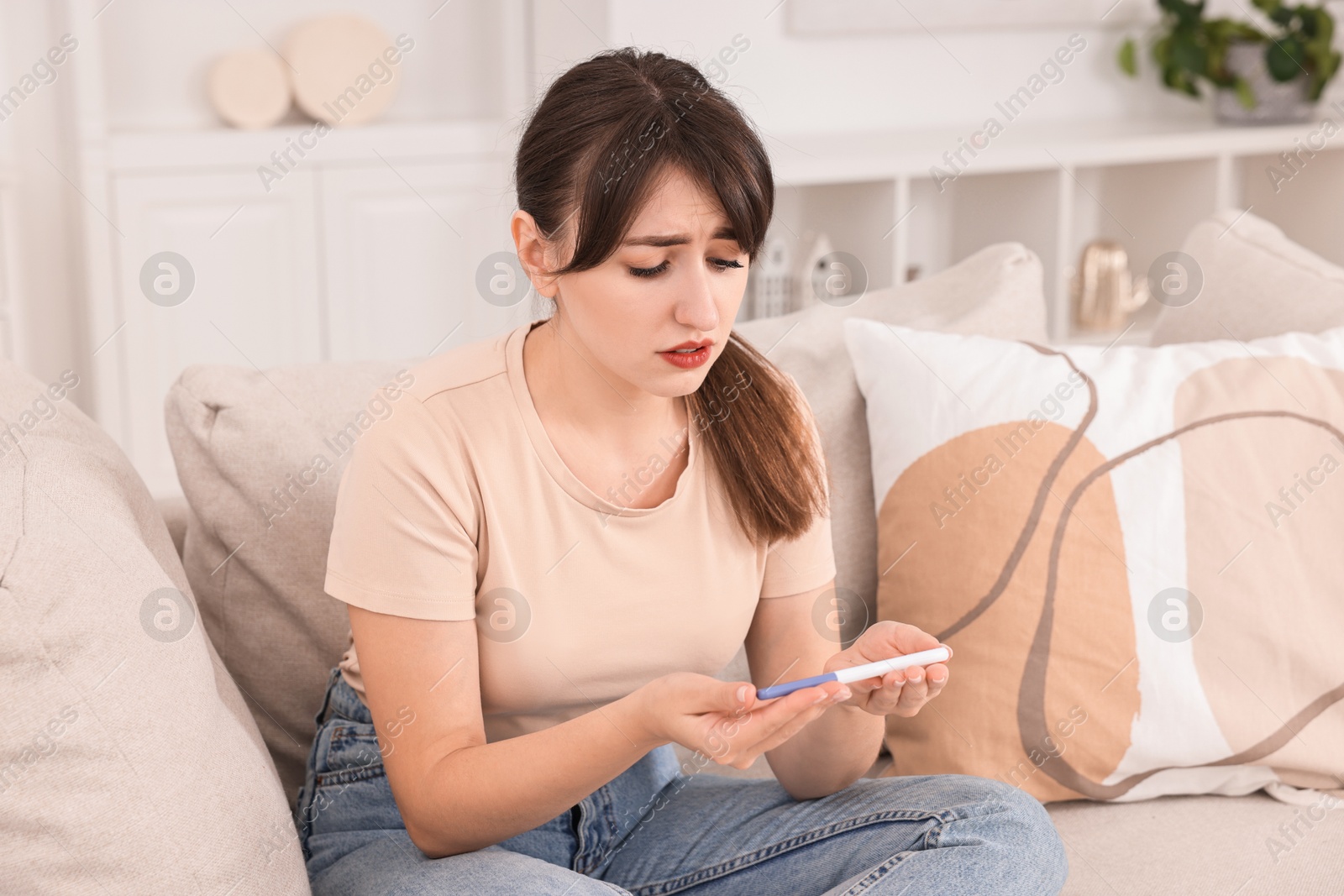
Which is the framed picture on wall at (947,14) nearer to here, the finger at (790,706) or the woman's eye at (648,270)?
the woman's eye at (648,270)

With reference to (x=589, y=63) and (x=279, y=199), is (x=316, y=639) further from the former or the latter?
(x=279, y=199)

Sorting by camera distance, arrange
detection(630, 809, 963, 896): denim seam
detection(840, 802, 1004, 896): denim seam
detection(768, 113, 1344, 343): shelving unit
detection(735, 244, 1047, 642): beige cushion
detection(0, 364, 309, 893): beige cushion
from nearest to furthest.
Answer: detection(0, 364, 309, 893): beige cushion, detection(840, 802, 1004, 896): denim seam, detection(630, 809, 963, 896): denim seam, detection(735, 244, 1047, 642): beige cushion, detection(768, 113, 1344, 343): shelving unit

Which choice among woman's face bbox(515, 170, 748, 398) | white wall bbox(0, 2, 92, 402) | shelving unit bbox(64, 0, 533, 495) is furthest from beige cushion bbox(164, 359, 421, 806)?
white wall bbox(0, 2, 92, 402)

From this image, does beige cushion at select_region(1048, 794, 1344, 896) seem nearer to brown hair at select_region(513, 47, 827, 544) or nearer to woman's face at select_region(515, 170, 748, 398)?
brown hair at select_region(513, 47, 827, 544)

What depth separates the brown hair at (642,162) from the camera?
1.00 m

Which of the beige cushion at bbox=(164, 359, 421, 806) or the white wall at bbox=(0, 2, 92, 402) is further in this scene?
the white wall at bbox=(0, 2, 92, 402)

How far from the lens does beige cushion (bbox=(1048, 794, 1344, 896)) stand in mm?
1164

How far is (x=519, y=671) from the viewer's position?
108cm

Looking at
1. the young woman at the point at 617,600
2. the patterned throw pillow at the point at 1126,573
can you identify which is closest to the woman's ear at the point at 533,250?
the young woman at the point at 617,600

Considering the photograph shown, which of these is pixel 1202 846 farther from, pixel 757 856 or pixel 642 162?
pixel 642 162

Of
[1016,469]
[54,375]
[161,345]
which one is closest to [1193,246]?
[1016,469]

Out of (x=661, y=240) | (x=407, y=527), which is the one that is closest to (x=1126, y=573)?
(x=661, y=240)

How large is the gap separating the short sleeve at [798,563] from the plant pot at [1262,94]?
8.93 feet

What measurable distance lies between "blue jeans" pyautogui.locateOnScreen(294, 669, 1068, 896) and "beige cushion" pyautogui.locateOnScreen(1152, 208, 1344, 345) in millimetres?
766
